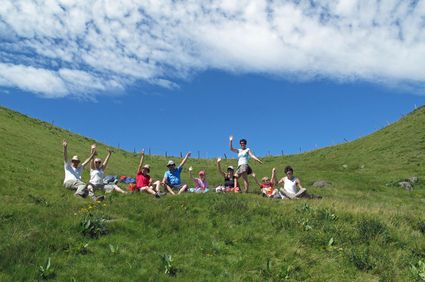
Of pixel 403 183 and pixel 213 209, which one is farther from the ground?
pixel 403 183

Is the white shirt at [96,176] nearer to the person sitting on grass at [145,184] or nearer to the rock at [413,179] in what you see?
the person sitting on grass at [145,184]

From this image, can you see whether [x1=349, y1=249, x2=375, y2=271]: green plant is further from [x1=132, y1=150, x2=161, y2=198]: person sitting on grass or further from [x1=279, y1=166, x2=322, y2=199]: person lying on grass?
[x1=132, y1=150, x2=161, y2=198]: person sitting on grass

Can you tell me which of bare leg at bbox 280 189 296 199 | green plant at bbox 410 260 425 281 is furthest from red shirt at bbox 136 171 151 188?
green plant at bbox 410 260 425 281

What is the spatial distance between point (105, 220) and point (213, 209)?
4.26 metres

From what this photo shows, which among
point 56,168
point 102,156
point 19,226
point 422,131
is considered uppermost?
point 422,131

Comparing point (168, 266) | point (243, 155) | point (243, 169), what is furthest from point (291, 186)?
point (168, 266)

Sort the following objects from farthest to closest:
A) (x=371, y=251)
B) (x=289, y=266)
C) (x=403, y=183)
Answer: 1. (x=403, y=183)
2. (x=371, y=251)
3. (x=289, y=266)

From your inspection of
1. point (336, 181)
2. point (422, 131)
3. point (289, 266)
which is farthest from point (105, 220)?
point (422, 131)

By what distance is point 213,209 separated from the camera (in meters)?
17.1

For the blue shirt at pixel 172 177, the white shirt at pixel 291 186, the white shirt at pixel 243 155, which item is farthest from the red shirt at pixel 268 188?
the blue shirt at pixel 172 177

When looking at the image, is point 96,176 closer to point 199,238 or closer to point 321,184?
point 199,238

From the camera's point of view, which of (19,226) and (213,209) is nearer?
(19,226)

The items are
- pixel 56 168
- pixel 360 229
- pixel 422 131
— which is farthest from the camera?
pixel 422 131

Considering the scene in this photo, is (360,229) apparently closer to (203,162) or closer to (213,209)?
(213,209)
